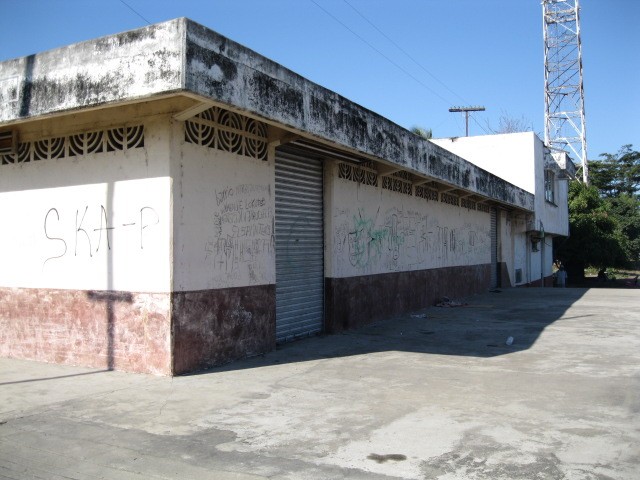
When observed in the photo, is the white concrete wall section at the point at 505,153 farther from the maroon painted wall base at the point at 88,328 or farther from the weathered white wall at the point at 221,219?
the maroon painted wall base at the point at 88,328

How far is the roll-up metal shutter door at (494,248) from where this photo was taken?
21234 millimetres

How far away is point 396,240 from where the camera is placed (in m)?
12.9

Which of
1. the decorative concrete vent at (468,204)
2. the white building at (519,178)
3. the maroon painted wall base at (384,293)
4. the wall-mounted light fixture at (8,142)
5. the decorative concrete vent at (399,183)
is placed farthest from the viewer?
the white building at (519,178)

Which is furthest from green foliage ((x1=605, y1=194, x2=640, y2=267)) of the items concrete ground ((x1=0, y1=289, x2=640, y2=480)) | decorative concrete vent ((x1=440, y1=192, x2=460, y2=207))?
concrete ground ((x1=0, y1=289, x2=640, y2=480))

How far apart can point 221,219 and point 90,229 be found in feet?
5.36

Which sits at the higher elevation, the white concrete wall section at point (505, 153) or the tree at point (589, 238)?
the white concrete wall section at point (505, 153)

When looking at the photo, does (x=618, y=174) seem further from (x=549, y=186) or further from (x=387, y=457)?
(x=387, y=457)

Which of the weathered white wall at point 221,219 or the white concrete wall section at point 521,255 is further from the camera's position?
the white concrete wall section at point 521,255

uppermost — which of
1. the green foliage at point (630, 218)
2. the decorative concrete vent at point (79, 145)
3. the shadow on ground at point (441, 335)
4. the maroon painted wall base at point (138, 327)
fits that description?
the green foliage at point (630, 218)

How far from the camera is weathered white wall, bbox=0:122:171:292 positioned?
6832 mm

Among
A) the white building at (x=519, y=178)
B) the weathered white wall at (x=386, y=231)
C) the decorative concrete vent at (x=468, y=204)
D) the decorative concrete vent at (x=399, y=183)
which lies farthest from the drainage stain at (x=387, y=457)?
the white building at (x=519, y=178)

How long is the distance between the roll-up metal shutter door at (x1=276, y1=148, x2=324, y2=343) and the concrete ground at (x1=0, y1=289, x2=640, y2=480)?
2.25 ft

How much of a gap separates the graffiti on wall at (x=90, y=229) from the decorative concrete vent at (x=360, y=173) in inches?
175

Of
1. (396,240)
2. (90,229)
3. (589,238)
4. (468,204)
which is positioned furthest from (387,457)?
(589,238)
